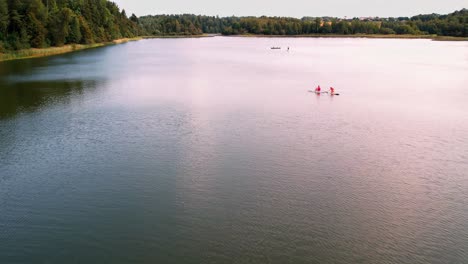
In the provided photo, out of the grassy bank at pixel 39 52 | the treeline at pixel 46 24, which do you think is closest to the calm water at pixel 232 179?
the grassy bank at pixel 39 52

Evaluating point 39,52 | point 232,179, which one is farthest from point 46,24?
point 232,179

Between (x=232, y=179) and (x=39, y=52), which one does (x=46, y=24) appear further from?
(x=232, y=179)

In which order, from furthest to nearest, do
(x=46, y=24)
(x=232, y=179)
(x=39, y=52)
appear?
(x=46, y=24)
(x=39, y=52)
(x=232, y=179)

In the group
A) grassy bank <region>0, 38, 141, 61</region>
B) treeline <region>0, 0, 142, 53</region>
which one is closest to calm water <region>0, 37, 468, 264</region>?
grassy bank <region>0, 38, 141, 61</region>

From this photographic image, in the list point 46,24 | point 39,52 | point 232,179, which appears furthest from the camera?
point 46,24

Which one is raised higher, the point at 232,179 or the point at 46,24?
the point at 46,24

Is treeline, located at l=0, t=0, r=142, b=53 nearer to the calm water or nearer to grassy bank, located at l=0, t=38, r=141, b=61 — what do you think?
grassy bank, located at l=0, t=38, r=141, b=61

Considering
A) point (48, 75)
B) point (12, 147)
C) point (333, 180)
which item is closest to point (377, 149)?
point (333, 180)
